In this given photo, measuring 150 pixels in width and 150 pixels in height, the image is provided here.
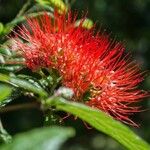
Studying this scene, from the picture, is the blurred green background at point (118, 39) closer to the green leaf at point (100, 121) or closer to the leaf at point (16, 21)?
the leaf at point (16, 21)

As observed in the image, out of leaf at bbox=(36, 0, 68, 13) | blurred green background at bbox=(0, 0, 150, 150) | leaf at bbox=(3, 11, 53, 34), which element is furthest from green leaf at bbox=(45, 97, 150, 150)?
blurred green background at bbox=(0, 0, 150, 150)

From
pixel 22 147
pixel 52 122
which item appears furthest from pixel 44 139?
pixel 52 122

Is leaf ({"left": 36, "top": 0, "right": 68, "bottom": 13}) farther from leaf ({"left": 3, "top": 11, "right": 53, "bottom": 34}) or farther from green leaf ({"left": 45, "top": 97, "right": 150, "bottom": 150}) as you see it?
green leaf ({"left": 45, "top": 97, "right": 150, "bottom": 150})

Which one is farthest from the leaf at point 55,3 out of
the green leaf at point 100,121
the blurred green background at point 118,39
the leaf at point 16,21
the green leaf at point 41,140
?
the blurred green background at point 118,39

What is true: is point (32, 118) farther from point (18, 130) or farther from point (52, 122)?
point (52, 122)

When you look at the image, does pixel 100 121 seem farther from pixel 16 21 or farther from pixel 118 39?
pixel 118 39

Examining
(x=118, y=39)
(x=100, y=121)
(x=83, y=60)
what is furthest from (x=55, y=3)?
(x=118, y=39)

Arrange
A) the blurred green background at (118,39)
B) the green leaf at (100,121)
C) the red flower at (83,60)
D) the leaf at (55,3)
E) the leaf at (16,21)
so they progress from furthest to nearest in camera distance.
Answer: the blurred green background at (118,39)
the leaf at (55,3)
the leaf at (16,21)
the red flower at (83,60)
the green leaf at (100,121)

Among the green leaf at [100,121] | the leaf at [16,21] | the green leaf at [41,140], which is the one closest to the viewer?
the green leaf at [41,140]
